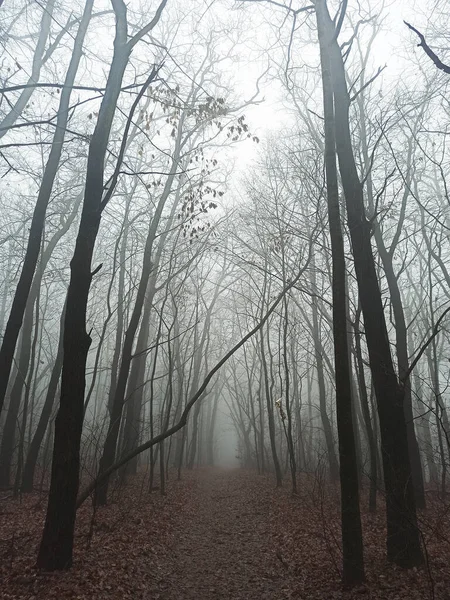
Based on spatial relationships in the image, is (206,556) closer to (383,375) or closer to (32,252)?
(383,375)

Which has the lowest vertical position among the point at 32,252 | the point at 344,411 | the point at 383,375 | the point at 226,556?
the point at 226,556

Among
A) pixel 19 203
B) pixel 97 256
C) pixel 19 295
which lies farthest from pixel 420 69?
pixel 97 256

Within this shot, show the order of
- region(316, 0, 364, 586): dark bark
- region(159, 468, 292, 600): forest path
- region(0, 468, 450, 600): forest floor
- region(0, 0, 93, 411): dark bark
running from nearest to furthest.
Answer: region(0, 468, 450, 600): forest floor → region(316, 0, 364, 586): dark bark → region(159, 468, 292, 600): forest path → region(0, 0, 93, 411): dark bark

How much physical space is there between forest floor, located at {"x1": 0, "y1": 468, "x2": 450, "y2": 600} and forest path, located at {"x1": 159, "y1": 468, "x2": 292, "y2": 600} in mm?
16

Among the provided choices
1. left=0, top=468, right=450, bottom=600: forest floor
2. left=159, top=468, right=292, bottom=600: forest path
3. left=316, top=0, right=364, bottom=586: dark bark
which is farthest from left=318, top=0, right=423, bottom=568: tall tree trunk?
left=159, top=468, right=292, bottom=600: forest path

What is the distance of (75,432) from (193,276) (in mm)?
13201

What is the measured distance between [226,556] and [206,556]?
328 mm

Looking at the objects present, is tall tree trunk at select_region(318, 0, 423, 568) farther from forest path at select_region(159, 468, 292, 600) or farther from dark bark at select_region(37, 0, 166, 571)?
dark bark at select_region(37, 0, 166, 571)

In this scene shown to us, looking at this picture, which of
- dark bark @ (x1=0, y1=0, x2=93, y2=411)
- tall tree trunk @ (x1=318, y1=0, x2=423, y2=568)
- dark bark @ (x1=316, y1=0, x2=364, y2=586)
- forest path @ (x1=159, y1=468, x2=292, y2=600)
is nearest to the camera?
dark bark @ (x1=316, y1=0, x2=364, y2=586)

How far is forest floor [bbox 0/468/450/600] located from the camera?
4.09 m

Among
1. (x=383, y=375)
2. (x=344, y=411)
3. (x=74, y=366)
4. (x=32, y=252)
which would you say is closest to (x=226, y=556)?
(x=344, y=411)

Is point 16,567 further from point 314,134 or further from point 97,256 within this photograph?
point 97,256

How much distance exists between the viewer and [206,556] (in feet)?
19.9

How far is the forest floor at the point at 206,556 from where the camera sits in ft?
13.4
